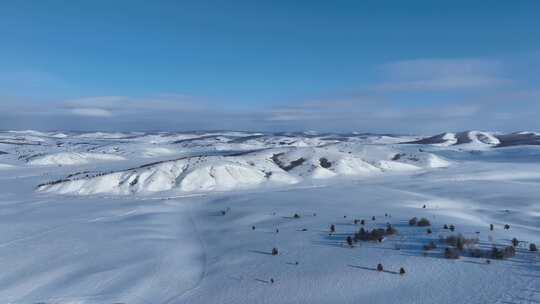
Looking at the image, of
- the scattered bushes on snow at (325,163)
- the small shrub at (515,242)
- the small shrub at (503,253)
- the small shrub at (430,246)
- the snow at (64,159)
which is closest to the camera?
the small shrub at (503,253)

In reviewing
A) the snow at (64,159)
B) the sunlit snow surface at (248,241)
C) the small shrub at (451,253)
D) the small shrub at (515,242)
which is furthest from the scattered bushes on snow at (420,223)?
the snow at (64,159)

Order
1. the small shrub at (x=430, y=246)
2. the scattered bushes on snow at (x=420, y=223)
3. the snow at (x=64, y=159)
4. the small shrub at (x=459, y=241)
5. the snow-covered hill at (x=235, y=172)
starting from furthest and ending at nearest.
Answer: the snow at (x=64, y=159) → the snow-covered hill at (x=235, y=172) → the scattered bushes on snow at (x=420, y=223) → the small shrub at (x=430, y=246) → the small shrub at (x=459, y=241)

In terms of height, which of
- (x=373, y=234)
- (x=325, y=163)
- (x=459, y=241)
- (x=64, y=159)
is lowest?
(x=64, y=159)

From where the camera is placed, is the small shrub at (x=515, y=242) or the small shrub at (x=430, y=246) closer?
the small shrub at (x=430, y=246)

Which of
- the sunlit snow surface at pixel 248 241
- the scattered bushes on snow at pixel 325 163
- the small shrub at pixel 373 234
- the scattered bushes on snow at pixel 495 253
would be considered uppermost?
the scattered bushes on snow at pixel 325 163

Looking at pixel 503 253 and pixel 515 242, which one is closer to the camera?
pixel 503 253

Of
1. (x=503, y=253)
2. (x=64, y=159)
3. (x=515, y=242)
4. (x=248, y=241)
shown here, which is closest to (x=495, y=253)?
(x=503, y=253)

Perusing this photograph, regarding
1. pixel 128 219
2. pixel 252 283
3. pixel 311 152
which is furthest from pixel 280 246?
pixel 311 152

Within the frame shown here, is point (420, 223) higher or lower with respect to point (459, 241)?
lower

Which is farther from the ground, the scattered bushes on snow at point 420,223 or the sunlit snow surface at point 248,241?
the scattered bushes on snow at point 420,223

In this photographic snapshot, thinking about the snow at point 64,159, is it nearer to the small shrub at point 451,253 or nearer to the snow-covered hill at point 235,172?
the snow-covered hill at point 235,172

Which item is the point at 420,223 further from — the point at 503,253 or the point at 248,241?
the point at 248,241
